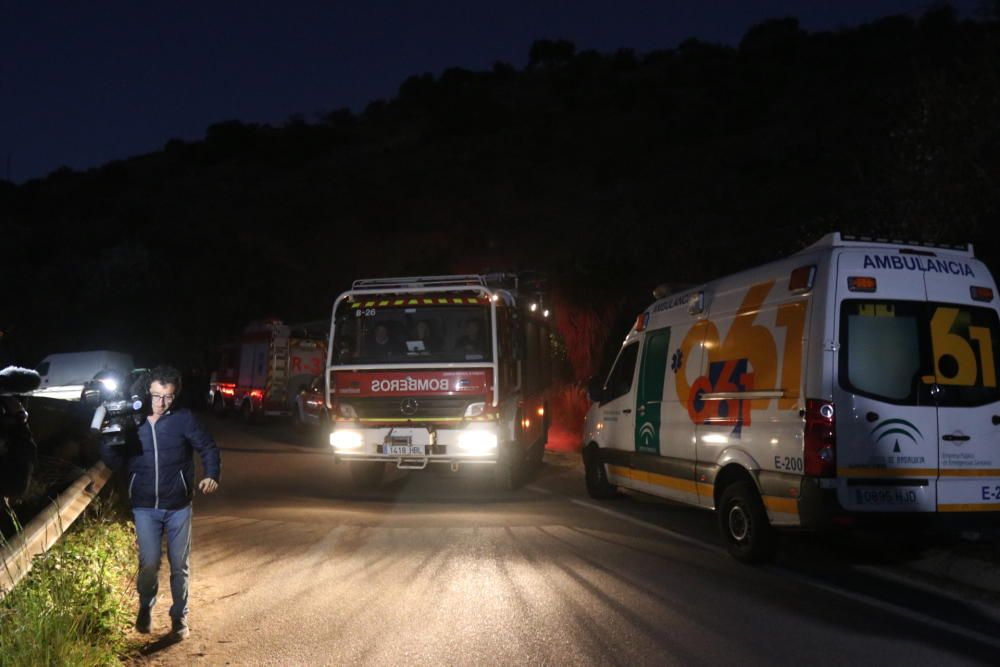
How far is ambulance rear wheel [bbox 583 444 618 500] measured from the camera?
Answer: 40.9ft

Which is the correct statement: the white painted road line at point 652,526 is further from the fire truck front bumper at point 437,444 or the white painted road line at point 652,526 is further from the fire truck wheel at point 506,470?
the fire truck front bumper at point 437,444

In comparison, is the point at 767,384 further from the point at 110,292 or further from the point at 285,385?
the point at 110,292

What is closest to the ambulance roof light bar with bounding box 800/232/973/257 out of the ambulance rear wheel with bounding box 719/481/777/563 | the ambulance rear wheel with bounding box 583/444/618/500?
the ambulance rear wheel with bounding box 719/481/777/563

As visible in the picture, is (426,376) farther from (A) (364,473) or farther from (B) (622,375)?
(B) (622,375)

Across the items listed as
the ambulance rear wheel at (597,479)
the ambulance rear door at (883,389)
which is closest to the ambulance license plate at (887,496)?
the ambulance rear door at (883,389)

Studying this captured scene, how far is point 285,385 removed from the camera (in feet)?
89.2

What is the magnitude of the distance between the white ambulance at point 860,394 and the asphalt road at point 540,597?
0.70m

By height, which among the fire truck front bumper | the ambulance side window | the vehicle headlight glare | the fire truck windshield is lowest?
→ the fire truck front bumper

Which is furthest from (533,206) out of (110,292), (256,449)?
(256,449)

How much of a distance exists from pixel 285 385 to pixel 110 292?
30.1 metres

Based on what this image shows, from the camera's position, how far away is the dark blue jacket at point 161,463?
235 inches

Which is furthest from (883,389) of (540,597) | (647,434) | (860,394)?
(647,434)

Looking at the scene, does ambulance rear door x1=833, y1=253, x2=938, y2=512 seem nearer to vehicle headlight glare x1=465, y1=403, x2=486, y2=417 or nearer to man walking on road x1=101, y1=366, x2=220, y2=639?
man walking on road x1=101, y1=366, x2=220, y2=639

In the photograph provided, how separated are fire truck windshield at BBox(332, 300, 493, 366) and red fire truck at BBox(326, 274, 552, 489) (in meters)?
0.01
